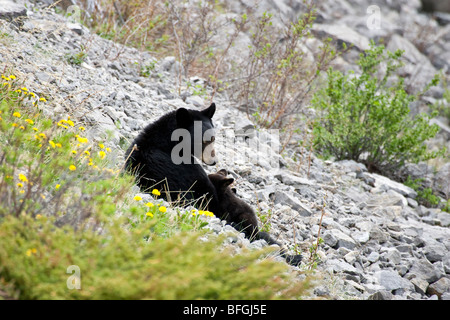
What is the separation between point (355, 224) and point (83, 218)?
4264 millimetres

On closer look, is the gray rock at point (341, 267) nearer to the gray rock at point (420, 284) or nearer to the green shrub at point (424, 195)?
the gray rock at point (420, 284)

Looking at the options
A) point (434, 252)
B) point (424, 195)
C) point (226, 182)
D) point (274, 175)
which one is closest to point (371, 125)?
point (424, 195)

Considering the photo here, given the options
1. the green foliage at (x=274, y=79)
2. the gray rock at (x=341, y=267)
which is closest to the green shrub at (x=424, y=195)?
the green foliage at (x=274, y=79)

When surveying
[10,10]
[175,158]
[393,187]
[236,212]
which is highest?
[10,10]

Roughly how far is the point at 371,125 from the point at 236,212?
4840 millimetres

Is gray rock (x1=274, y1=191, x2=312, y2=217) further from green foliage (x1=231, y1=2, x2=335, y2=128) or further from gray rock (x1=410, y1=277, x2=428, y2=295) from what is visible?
green foliage (x1=231, y1=2, x2=335, y2=128)

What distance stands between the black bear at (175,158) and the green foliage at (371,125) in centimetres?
398

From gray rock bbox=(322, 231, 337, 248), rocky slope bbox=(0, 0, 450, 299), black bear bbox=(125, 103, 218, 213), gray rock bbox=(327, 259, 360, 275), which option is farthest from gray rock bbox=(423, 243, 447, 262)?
black bear bbox=(125, 103, 218, 213)

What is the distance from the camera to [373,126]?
9062 mm

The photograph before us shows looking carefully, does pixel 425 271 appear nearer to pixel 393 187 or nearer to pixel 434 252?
pixel 434 252

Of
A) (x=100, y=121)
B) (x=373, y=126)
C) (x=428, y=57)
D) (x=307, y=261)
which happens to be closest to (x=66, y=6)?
(x=100, y=121)

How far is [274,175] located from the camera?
704cm

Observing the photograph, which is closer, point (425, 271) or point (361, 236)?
point (425, 271)

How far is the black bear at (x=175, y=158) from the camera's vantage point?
4984mm
